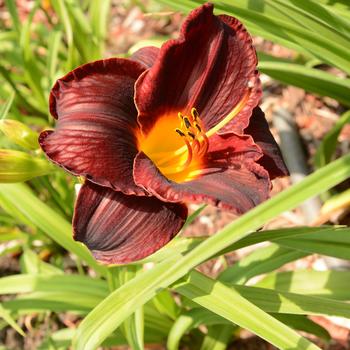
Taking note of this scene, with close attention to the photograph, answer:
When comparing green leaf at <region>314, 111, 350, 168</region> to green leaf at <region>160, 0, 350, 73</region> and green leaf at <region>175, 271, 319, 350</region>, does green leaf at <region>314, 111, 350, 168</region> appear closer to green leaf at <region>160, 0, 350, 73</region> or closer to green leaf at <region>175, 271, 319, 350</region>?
green leaf at <region>160, 0, 350, 73</region>

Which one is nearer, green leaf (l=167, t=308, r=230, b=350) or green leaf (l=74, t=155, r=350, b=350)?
green leaf (l=74, t=155, r=350, b=350)

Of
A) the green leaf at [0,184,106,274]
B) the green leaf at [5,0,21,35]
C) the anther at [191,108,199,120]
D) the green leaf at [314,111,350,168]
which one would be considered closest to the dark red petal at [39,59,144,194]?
the anther at [191,108,199,120]

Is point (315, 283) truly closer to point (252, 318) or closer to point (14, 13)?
point (252, 318)

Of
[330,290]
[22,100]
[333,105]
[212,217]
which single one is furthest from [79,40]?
[330,290]

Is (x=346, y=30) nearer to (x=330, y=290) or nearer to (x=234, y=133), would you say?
(x=234, y=133)

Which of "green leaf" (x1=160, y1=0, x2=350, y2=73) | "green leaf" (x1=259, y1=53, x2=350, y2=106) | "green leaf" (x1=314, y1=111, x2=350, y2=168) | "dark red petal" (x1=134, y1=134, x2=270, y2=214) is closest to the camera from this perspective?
"dark red petal" (x1=134, y1=134, x2=270, y2=214)

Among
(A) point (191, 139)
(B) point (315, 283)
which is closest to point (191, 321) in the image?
(B) point (315, 283)

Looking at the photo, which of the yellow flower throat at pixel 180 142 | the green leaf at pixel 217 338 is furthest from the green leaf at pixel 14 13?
the green leaf at pixel 217 338

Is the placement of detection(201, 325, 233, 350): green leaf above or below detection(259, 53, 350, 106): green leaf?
below
